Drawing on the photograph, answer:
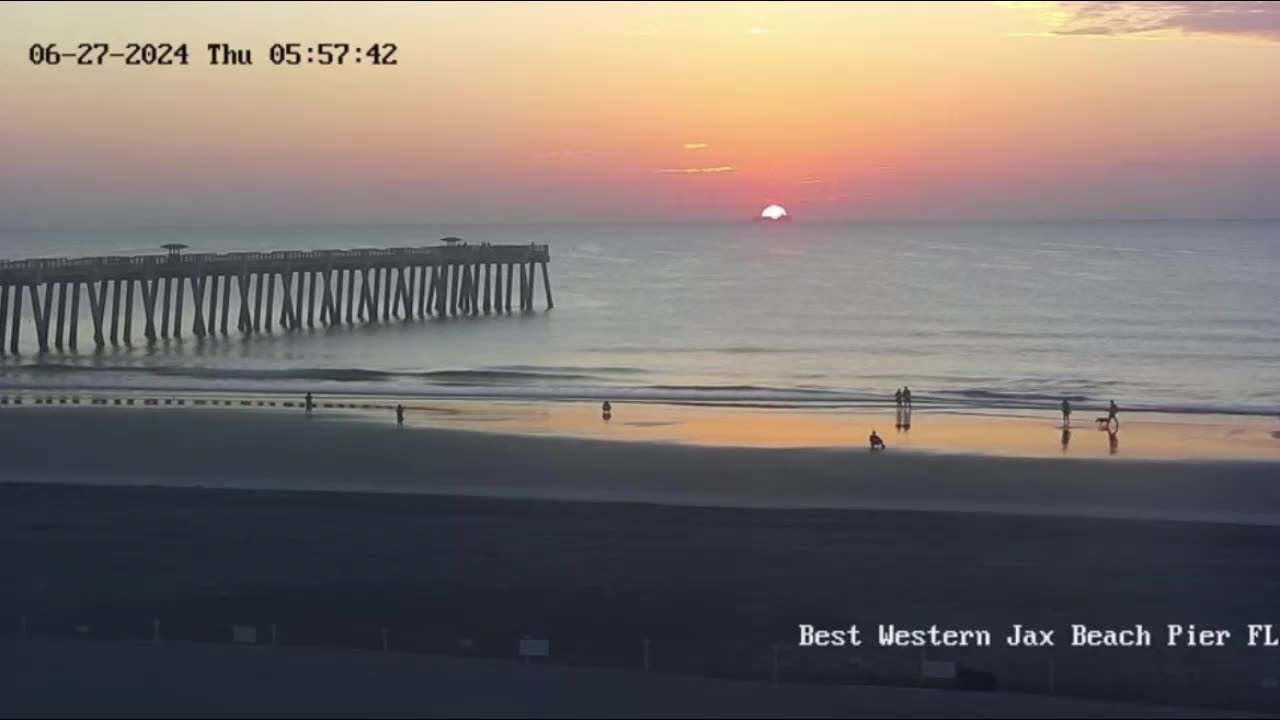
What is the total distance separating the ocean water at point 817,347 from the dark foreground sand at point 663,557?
10.4 meters

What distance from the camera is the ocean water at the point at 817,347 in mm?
34688

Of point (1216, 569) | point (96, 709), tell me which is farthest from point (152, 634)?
point (1216, 569)

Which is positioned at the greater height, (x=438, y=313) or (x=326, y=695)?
(x=438, y=313)

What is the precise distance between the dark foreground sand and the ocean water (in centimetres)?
1038

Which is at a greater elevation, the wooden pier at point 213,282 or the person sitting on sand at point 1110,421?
the wooden pier at point 213,282

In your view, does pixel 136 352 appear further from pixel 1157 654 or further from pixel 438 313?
pixel 1157 654

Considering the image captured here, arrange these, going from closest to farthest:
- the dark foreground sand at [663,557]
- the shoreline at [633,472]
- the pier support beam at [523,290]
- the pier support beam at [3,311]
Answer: the dark foreground sand at [663,557]
the shoreline at [633,472]
the pier support beam at [3,311]
the pier support beam at [523,290]

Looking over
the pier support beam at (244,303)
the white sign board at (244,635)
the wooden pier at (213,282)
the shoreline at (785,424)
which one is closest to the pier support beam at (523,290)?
the wooden pier at (213,282)

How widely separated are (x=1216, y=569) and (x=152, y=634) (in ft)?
32.7

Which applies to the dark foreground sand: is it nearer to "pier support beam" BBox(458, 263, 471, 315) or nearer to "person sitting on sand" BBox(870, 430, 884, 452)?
"person sitting on sand" BBox(870, 430, 884, 452)


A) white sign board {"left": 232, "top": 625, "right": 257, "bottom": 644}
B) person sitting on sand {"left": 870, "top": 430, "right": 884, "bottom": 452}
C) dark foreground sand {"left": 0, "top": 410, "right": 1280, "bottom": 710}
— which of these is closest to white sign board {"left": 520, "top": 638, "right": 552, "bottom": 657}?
dark foreground sand {"left": 0, "top": 410, "right": 1280, "bottom": 710}

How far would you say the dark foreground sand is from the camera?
491 inches

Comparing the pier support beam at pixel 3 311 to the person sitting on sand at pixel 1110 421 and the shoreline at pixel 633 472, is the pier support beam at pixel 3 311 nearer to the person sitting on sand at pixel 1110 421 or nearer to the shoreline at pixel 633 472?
the shoreline at pixel 633 472

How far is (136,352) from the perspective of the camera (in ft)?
143
